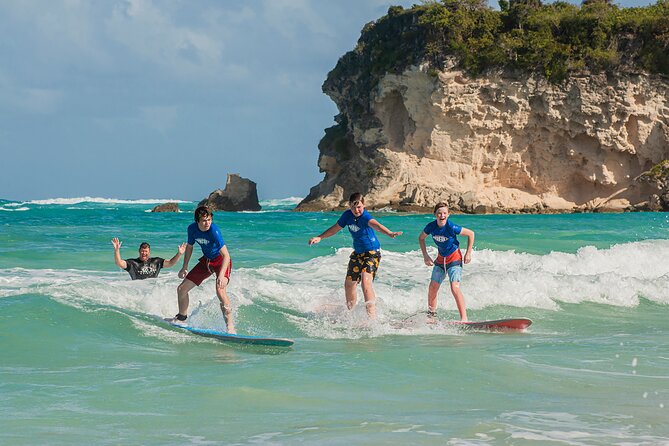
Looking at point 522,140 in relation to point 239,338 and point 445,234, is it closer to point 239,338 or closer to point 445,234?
point 445,234

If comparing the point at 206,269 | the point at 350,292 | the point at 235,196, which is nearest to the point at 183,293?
the point at 206,269

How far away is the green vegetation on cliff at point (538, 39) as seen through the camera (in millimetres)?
51562

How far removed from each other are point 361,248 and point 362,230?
26cm

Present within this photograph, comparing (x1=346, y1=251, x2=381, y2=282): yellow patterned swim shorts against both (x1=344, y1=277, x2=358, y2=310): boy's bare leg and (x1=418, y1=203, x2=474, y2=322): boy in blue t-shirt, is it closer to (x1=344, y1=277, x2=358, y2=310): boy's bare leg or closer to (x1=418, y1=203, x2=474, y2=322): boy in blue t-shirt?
(x1=344, y1=277, x2=358, y2=310): boy's bare leg

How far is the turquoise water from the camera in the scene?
5.57 meters

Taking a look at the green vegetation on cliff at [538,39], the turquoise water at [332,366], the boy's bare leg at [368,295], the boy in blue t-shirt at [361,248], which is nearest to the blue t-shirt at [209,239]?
the turquoise water at [332,366]

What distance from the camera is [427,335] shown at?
9805 mm

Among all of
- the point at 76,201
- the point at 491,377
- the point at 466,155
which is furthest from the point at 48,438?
the point at 76,201

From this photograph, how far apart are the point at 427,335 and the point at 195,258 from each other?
34.5 feet

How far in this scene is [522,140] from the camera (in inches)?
2088

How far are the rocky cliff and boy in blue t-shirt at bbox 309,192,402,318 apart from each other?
39.2 meters

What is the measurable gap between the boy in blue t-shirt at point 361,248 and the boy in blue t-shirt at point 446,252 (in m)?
0.65

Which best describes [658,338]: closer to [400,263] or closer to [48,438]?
[48,438]

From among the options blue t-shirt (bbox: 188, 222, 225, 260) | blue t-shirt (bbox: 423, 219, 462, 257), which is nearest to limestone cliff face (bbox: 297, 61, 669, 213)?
blue t-shirt (bbox: 423, 219, 462, 257)
